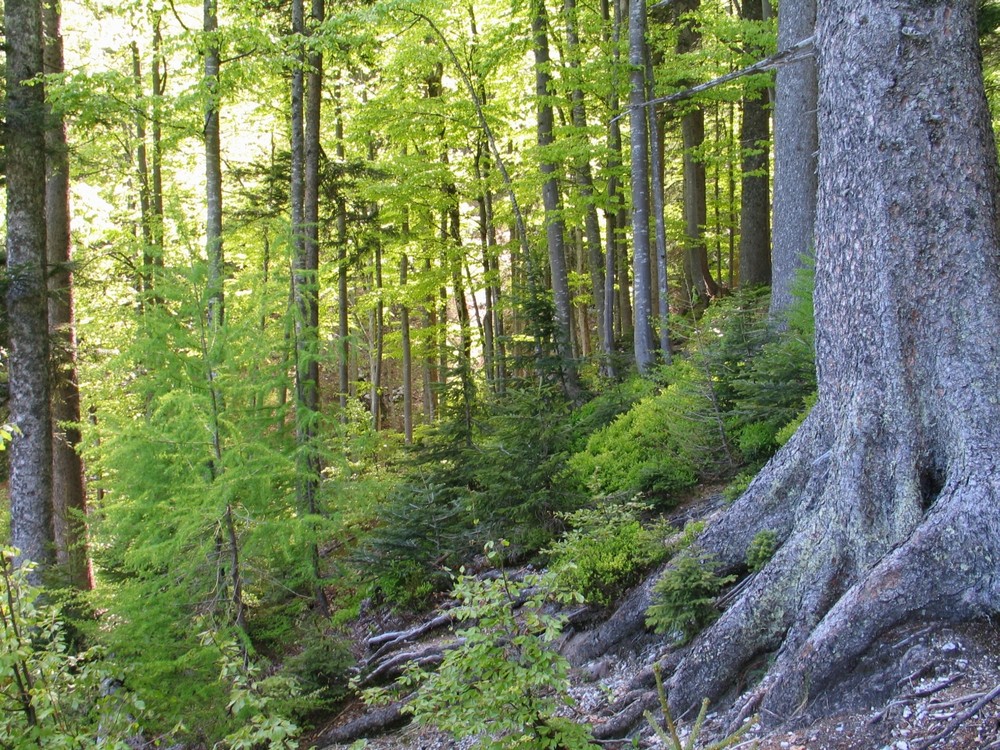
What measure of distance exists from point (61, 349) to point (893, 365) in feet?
36.3

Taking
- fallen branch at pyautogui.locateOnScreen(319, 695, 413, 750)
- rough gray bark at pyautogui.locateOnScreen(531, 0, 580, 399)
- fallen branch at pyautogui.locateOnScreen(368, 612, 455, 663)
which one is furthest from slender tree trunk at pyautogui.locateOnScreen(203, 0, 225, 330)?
rough gray bark at pyautogui.locateOnScreen(531, 0, 580, 399)

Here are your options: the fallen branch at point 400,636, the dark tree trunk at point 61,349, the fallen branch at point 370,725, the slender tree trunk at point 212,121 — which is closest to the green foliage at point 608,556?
the fallen branch at point 370,725

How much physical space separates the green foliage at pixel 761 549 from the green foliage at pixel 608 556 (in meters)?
1.02

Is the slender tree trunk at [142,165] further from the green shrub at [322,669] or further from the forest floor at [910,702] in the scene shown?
the forest floor at [910,702]

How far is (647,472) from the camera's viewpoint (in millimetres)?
7734

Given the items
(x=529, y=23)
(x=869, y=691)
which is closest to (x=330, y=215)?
(x=529, y=23)

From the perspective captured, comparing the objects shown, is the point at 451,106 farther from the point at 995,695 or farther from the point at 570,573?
the point at 995,695

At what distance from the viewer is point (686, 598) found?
473 centimetres

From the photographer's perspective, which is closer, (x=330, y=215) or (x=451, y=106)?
(x=451, y=106)

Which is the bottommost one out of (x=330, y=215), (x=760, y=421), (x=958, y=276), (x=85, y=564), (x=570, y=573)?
(x=85, y=564)

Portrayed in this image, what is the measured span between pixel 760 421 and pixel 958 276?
3.85m

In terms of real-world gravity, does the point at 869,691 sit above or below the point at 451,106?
below

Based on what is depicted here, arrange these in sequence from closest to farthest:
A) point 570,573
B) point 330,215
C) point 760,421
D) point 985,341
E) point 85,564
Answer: point 985,341 < point 570,573 < point 760,421 < point 85,564 < point 330,215

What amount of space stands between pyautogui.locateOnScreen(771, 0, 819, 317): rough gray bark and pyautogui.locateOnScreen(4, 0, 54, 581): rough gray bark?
32.9 ft
